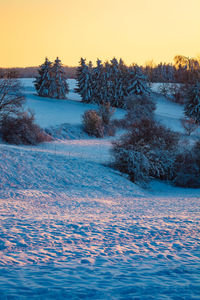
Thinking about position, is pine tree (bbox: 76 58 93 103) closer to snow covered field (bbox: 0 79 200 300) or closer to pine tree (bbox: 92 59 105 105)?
pine tree (bbox: 92 59 105 105)

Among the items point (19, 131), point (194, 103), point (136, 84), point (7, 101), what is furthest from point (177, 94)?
point (19, 131)

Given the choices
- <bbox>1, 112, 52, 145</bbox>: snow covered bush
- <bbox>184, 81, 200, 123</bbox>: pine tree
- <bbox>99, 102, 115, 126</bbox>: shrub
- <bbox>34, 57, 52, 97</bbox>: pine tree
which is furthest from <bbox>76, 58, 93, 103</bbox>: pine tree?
<bbox>1, 112, 52, 145</bbox>: snow covered bush

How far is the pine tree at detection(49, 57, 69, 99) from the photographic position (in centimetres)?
6160

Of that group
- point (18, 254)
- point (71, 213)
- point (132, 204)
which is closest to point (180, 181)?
point (132, 204)

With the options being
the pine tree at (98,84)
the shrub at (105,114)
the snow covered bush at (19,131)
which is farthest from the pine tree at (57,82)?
the snow covered bush at (19,131)

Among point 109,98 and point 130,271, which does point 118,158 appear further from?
point 109,98

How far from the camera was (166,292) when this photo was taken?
505 cm

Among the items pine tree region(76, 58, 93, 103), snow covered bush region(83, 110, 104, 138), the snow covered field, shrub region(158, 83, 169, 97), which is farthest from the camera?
shrub region(158, 83, 169, 97)

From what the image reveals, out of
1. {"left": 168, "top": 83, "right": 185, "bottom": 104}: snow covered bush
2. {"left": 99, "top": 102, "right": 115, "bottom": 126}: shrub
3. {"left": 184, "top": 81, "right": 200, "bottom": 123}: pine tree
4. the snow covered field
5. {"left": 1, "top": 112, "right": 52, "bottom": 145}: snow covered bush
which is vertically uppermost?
{"left": 168, "top": 83, "right": 185, "bottom": 104}: snow covered bush

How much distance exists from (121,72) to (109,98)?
5.86 metres

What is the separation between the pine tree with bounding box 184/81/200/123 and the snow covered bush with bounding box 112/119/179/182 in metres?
32.2

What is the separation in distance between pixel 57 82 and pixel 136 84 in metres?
14.4

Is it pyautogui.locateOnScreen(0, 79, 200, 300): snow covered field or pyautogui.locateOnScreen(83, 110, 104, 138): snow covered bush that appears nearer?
pyautogui.locateOnScreen(0, 79, 200, 300): snow covered field

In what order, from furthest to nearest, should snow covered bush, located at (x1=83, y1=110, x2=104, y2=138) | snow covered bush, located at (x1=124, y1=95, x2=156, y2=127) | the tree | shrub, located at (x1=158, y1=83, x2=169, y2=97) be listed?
shrub, located at (x1=158, y1=83, x2=169, y2=97) < snow covered bush, located at (x1=124, y1=95, x2=156, y2=127) < snow covered bush, located at (x1=83, y1=110, x2=104, y2=138) < the tree
